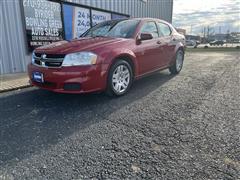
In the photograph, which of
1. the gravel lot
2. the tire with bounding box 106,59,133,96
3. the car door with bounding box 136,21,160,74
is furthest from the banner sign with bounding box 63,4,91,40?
the tire with bounding box 106,59,133,96

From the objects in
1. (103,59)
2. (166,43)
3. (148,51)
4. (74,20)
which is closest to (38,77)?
(103,59)

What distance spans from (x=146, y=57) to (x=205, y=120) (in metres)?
2.19

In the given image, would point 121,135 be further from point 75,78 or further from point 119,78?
point 119,78

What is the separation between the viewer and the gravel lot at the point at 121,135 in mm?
2205

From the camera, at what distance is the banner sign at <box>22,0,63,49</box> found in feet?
23.4

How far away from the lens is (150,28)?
5.44m

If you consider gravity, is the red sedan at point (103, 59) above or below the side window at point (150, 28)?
below

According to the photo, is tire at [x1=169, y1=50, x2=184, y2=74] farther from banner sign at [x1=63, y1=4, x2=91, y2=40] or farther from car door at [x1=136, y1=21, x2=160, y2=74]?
banner sign at [x1=63, y1=4, x2=91, y2=40]

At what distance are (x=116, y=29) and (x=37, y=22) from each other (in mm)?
3574

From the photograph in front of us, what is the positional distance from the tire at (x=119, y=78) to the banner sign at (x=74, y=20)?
4714 millimetres

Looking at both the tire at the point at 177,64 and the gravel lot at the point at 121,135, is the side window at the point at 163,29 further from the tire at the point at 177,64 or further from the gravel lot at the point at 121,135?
the gravel lot at the point at 121,135

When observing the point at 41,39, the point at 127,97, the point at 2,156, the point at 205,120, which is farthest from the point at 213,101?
the point at 41,39

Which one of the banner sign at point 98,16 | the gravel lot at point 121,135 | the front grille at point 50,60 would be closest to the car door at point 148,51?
the gravel lot at point 121,135

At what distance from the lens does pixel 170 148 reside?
259 centimetres
